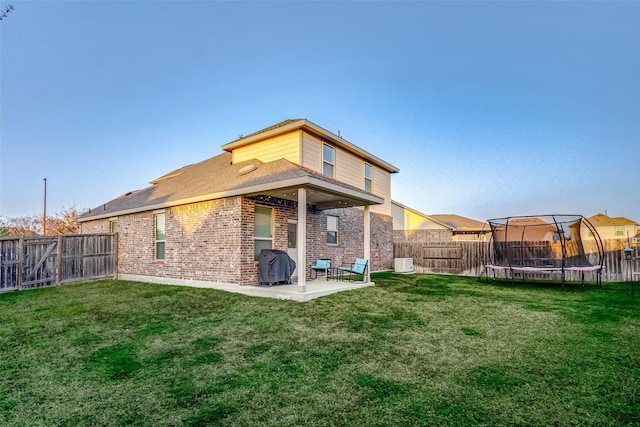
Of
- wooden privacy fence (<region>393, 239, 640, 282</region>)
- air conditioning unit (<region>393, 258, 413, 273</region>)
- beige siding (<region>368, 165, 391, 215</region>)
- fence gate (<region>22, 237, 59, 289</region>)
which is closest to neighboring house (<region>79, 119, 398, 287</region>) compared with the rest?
beige siding (<region>368, 165, 391, 215</region>)

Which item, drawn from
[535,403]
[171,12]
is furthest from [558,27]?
[171,12]

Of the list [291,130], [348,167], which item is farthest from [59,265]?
[348,167]

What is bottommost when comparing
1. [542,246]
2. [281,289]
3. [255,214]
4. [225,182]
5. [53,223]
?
[281,289]

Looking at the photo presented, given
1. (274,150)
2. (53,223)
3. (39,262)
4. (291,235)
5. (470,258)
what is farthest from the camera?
(53,223)

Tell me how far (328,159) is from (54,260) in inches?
403

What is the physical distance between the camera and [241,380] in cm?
335

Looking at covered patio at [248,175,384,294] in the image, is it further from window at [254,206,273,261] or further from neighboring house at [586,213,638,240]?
neighboring house at [586,213,638,240]

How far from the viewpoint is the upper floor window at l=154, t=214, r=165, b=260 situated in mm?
10766

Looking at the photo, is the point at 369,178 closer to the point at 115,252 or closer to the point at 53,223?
the point at 115,252

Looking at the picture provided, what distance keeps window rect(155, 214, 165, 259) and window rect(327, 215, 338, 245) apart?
574 centimetres

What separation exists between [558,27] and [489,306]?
857 centimetres

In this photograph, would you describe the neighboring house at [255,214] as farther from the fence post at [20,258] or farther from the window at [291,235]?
the fence post at [20,258]

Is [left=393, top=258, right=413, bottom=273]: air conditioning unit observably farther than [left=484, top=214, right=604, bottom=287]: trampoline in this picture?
Yes

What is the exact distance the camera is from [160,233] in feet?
35.6
